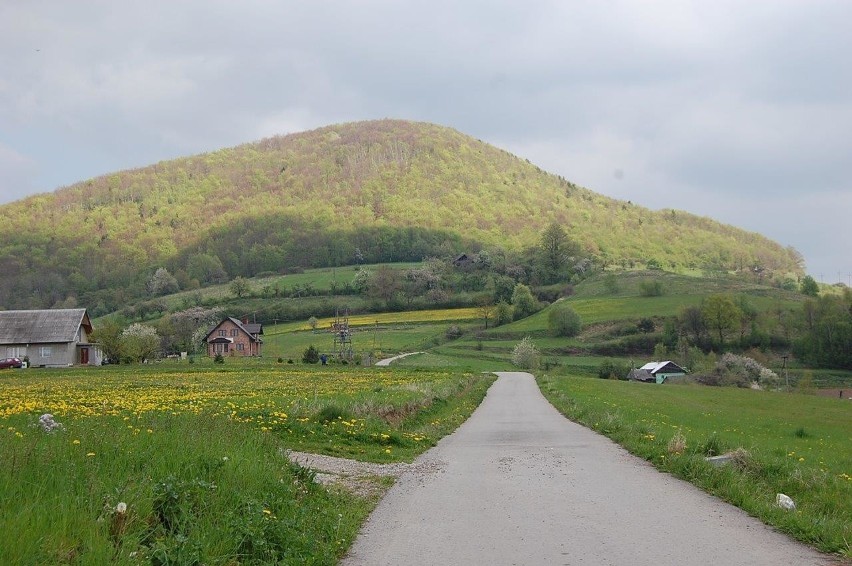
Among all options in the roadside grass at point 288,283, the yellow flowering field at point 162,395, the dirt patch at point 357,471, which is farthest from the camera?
the roadside grass at point 288,283

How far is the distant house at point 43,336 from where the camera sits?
75.7 metres

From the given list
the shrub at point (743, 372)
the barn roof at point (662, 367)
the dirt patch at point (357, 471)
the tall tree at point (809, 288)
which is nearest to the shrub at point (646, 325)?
the barn roof at point (662, 367)

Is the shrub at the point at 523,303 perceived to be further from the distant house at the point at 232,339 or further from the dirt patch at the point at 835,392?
the dirt patch at the point at 835,392

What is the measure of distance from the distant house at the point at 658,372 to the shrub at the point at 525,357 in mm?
13182

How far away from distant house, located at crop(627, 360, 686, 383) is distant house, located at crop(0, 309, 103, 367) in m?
65.9

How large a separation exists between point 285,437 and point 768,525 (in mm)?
9947

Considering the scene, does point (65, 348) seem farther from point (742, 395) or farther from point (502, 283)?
point (502, 283)

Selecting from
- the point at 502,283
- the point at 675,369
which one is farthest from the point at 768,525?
the point at 502,283

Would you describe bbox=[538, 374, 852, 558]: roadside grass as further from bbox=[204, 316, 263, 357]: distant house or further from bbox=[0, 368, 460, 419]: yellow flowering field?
bbox=[204, 316, 263, 357]: distant house

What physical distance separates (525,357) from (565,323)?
69.4 ft

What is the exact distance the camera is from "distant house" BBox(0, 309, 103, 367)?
75688mm

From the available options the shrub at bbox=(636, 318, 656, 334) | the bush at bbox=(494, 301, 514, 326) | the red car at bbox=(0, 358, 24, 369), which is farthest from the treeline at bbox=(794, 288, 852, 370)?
the red car at bbox=(0, 358, 24, 369)

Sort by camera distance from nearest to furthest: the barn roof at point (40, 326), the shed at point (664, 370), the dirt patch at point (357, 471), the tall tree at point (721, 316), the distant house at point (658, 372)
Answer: the dirt patch at point (357, 471) → the barn roof at point (40, 326) → the distant house at point (658, 372) → the shed at point (664, 370) → the tall tree at point (721, 316)

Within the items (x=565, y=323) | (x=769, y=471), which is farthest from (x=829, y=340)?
(x=769, y=471)
